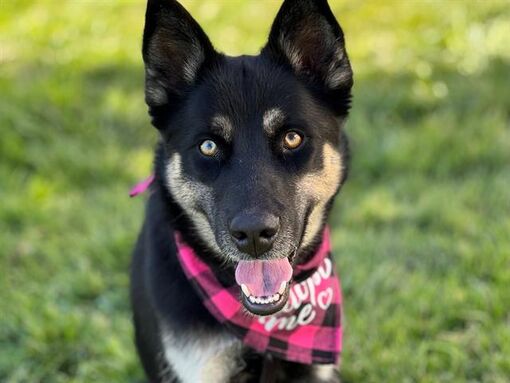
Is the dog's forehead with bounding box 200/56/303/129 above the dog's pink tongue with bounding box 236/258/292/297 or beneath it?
above

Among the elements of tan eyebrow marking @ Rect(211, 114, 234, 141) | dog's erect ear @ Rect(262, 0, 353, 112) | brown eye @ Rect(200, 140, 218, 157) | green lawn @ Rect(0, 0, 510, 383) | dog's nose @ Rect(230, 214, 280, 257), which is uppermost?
dog's erect ear @ Rect(262, 0, 353, 112)

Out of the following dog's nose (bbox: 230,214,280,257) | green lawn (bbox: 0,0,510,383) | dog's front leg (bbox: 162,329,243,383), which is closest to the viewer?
dog's nose (bbox: 230,214,280,257)

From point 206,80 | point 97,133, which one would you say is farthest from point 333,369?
point 97,133

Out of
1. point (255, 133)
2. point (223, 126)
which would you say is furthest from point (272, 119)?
point (223, 126)

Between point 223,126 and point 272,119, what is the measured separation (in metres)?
0.19

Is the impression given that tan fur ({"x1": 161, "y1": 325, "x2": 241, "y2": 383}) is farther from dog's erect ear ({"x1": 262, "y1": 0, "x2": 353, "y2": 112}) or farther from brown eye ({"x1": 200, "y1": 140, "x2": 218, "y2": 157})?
dog's erect ear ({"x1": 262, "y1": 0, "x2": 353, "y2": 112})

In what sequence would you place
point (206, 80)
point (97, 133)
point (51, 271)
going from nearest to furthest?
point (206, 80) < point (51, 271) < point (97, 133)

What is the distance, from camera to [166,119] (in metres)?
3.06

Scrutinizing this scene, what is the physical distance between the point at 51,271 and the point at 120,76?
2780mm

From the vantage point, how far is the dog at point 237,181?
279 cm

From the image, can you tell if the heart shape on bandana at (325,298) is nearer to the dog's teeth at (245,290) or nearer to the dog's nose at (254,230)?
the dog's teeth at (245,290)

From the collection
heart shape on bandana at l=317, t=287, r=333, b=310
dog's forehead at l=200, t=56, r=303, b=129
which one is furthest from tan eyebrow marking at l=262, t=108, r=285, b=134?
Answer: heart shape on bandana at l=317, t=287, r=333, b=310

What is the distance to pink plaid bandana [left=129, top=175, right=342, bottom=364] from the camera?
3008 mm

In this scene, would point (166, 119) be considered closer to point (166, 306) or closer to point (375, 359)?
point (166, 306)
